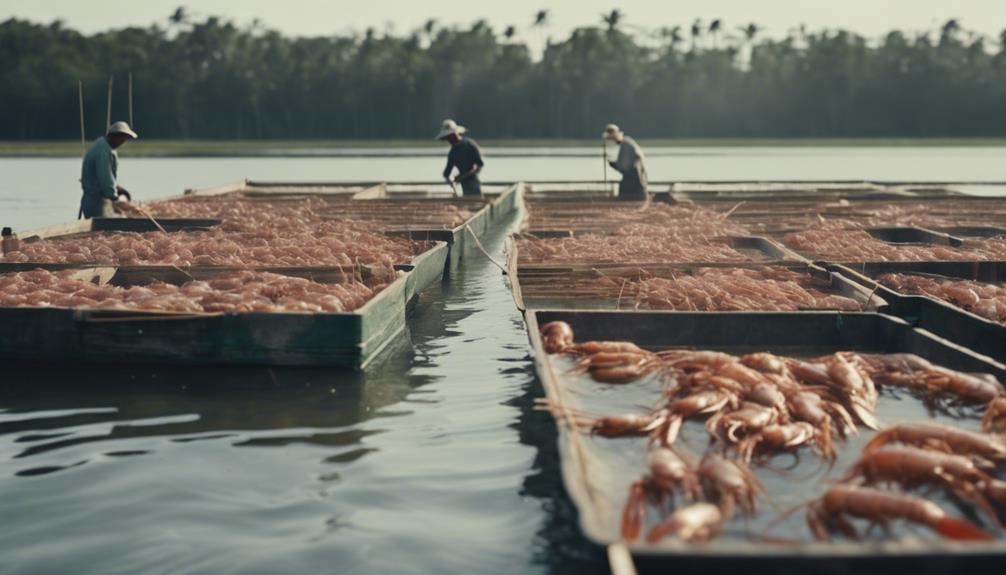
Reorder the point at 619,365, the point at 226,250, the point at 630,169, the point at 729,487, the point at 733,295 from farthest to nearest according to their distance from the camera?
the point at 630,169
the point at 226,250
the point at 733,295
the point at 619,365
the point at 729,487

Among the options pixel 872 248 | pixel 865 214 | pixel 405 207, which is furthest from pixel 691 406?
pixel 865 214

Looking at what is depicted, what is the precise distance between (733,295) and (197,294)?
4004 mm

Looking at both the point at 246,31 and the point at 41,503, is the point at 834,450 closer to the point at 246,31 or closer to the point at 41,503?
the point at 41,503

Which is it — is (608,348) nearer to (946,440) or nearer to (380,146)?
(946,440)

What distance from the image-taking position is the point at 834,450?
199 inches

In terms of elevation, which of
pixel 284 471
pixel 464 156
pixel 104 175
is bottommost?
pixel 284 471

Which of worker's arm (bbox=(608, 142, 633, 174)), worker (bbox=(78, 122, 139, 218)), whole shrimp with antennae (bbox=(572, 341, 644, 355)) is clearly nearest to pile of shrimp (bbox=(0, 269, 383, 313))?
whole shrimp with antennae (bbox=(572, 341, 644, 355))

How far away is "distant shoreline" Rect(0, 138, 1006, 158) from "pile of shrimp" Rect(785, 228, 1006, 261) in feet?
155

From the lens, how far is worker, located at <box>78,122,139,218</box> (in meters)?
12.6

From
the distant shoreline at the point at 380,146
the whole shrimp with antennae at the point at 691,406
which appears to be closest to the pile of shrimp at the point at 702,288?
the whole shrimp with antennae at the point at 691,406

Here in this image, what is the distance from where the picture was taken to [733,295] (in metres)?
8.41

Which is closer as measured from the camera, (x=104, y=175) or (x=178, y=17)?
(x=104, y=175)

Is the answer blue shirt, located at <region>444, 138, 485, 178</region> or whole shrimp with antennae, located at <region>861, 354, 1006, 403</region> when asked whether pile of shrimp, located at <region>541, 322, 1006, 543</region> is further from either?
blue shirt, located at <region>444, 138, 485, 178</region>

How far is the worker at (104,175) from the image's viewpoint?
12.6m
